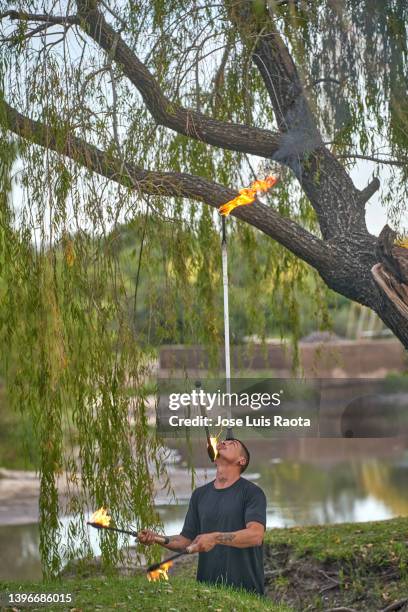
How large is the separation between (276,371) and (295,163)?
13.7 meters

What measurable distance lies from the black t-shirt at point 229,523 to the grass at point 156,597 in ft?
0.22

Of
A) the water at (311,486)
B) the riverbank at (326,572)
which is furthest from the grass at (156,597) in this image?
the water at (311,486)

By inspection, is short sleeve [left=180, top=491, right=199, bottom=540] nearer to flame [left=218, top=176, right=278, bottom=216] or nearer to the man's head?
the man's head

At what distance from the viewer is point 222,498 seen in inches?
165

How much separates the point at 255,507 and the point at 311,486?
378 inches

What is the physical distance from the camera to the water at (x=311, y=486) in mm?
10805

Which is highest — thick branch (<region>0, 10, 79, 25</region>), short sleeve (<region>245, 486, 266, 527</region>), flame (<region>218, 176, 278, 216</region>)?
thick branch (<region>0, 10, 79, 25</region>)

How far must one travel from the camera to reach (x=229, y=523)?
4137mm

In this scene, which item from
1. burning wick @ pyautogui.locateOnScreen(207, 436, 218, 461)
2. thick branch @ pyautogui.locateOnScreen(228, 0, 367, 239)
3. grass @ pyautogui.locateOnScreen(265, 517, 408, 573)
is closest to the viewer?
burning wick @ pyautogui.locateOnScreen(207, 436, 218, 461)

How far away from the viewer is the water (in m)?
10.8

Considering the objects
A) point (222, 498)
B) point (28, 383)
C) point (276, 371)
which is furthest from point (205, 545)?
point (276, 371)

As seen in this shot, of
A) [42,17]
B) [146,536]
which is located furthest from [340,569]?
[42,17]

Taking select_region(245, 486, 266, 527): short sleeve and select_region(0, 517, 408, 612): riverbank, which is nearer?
select_region(245, 486, 266, 527): short sleeve

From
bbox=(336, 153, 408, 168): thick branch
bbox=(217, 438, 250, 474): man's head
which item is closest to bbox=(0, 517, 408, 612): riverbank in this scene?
bbox=(217, 438, 250, 474): man's head
